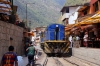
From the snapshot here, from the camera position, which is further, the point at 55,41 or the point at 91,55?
the point at 55,41

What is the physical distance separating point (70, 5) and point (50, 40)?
3586 cm

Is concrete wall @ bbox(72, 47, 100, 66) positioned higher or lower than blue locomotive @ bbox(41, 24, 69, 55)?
lower

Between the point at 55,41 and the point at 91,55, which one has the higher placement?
the point at 55,41

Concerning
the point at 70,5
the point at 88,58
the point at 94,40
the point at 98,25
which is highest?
the point at 70,5

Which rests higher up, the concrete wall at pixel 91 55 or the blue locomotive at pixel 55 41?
the blue locomotive at pixel 55 41

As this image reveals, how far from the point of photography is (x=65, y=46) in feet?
85.9

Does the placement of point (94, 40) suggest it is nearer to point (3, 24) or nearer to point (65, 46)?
point (65, 46)

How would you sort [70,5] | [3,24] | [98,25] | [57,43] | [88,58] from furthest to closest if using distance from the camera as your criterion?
[70,5]
[57,43]
[98,25]
[88,58]
[3,24]

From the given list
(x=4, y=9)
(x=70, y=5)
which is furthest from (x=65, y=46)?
(x=70, y=5)

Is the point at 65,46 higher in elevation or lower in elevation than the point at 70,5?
lower

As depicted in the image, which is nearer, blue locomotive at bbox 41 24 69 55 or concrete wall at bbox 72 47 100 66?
concrete wall at bbox 72 47 100 66

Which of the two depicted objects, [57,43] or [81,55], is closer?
[81,55]

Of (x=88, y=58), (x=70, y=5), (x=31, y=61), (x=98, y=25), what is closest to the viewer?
(x=31, y=61)

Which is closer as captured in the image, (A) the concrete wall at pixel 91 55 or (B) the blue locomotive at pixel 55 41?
(A) the concrete wall at pixel 91 55
